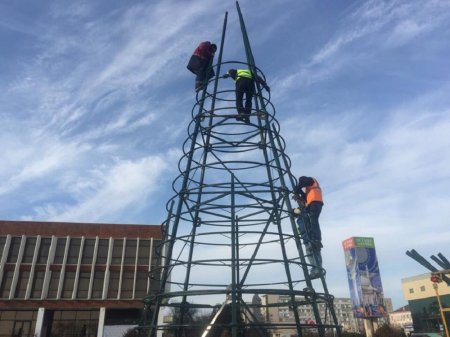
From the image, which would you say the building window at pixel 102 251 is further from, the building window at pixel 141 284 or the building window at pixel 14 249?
the building window at pixel 14 249

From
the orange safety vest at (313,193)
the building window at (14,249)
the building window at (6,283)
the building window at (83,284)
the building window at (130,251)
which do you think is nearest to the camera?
the orange safety vest at (313,193)

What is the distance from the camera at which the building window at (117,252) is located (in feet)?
138

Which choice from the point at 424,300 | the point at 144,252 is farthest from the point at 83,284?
the point at 424,300

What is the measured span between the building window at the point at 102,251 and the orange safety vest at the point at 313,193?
37.9 metres

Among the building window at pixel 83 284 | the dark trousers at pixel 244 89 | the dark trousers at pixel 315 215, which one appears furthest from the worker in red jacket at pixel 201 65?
the building window at pixel 83 284

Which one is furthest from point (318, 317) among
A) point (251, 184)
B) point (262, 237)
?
point (251, 184)

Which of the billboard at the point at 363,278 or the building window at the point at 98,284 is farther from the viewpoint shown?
the billboard at the point at 363,278

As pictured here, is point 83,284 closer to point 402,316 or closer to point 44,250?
point 44,250

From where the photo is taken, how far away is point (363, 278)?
71.4 metres

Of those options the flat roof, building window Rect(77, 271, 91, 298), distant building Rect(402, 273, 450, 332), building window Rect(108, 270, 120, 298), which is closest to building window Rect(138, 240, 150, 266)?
the flat roof

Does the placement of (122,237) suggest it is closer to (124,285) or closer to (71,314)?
(124,285)

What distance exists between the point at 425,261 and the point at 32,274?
39496 mm

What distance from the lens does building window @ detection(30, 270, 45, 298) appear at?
39719mm

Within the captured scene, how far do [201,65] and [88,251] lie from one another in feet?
127
